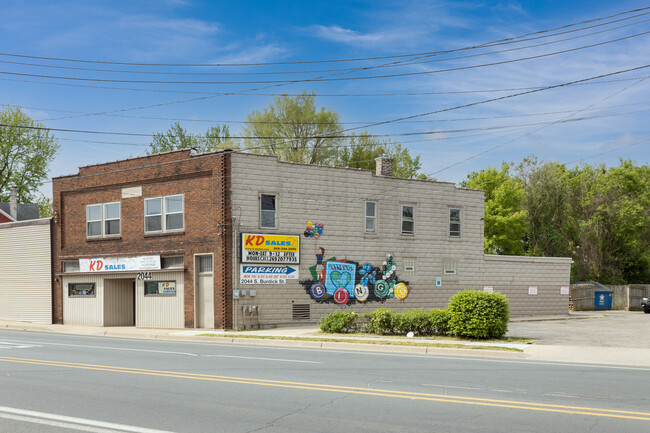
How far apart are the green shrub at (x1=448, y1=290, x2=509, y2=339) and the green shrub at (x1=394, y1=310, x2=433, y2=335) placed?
1020mm

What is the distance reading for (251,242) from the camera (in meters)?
26.5

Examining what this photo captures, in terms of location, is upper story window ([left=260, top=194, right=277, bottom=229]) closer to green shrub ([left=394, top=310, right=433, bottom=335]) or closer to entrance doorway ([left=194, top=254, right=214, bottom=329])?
entrance doorway ([left=194, top=254, right=214, bottom=329])

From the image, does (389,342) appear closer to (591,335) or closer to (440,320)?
A: (440,320)

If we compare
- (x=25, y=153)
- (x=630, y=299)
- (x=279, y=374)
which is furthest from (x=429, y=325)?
(x=25, y=153)

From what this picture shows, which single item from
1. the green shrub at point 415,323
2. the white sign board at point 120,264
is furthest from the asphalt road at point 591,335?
the white sign board at point 120,264

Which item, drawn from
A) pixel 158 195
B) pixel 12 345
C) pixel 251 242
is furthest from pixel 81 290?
pixel 12 345

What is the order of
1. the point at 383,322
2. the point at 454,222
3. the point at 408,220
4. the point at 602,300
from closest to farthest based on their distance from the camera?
the point at 383,322 < the point at 408,220 < the point at 454,222 < the point at 602,300

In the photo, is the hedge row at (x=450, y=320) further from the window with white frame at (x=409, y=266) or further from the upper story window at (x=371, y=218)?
the window with white frame at (x=409, y=266)

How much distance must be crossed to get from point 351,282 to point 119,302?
1104 centimetres

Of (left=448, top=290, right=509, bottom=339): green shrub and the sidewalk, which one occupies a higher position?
(left=448, top=290, right=509, bottom=339): green shrub

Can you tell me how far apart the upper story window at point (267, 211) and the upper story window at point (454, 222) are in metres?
9.93

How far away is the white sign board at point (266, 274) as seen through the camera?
1038 inches

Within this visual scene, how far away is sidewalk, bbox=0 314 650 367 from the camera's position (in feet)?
54.9

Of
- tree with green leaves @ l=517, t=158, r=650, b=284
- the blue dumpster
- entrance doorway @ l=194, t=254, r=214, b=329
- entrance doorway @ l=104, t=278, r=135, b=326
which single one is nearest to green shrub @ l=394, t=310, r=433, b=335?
entrance doorway @ l=194, t=254, r=214, b=329
